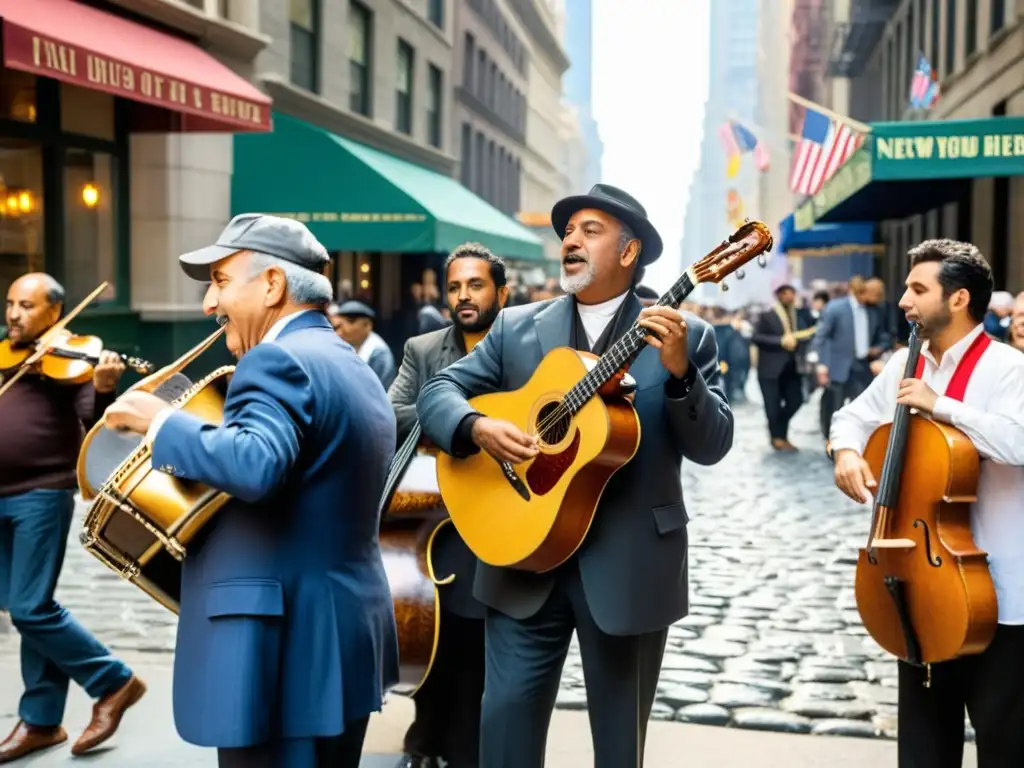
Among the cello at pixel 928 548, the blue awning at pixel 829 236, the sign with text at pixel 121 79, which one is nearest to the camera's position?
the cello at pixel 928 548

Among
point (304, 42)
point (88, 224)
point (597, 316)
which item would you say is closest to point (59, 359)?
point (597, 316)

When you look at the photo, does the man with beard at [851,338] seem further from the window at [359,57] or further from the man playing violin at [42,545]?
the window at [359,57]

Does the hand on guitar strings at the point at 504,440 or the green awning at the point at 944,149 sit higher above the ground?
the green awning at the point at 944,149

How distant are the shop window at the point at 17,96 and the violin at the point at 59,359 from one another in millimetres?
7559

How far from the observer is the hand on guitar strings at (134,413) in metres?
3.19

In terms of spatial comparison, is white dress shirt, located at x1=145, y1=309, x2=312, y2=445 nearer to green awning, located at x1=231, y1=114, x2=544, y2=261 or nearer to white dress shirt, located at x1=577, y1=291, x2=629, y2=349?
white dress shirt, located at x1=577, y1=291, x2=629, y2=349

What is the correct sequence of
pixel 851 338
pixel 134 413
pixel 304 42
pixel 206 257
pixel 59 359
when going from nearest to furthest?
pixel 134 413
pixel 206 257
pixel 59 359
pixel 851 338
pixel 304 42

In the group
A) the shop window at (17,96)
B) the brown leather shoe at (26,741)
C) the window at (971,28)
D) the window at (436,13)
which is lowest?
the brown leather shoe at (26,741)

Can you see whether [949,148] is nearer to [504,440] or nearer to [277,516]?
[504,440]

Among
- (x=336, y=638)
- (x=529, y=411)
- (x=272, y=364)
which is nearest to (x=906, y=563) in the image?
(x=529, y=411)

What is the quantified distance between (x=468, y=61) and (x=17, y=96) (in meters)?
25.7

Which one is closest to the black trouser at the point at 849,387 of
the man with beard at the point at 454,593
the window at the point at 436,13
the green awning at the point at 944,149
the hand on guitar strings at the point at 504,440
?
the green awning at the point at 944,149

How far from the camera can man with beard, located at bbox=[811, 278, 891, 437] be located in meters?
14.7

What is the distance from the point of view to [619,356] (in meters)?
Answer: 3.71
